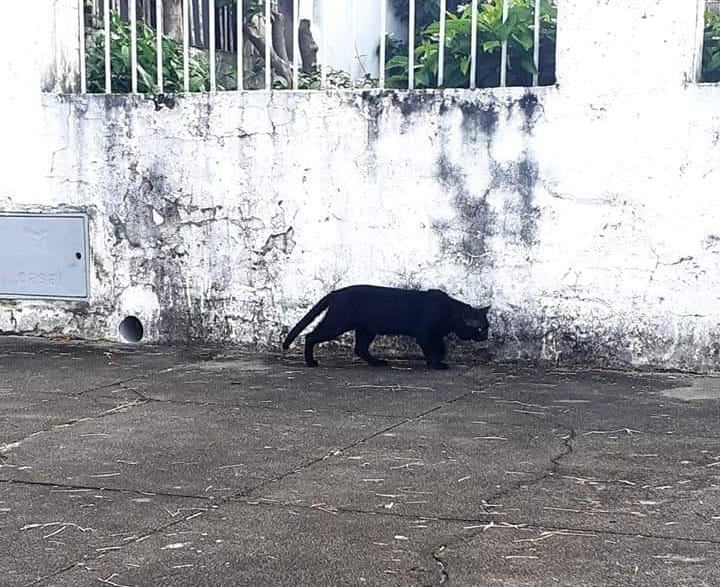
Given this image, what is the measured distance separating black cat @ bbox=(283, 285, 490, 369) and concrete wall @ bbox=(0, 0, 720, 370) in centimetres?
29

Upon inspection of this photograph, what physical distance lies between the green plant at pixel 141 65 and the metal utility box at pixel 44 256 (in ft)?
3.57

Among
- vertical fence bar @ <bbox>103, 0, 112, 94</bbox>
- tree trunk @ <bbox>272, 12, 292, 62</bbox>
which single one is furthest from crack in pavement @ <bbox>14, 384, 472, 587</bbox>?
tree trunk @ <bbox>272, 12, 292, 62</bbox>

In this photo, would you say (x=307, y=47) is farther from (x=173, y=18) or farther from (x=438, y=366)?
(x=438, y=366)

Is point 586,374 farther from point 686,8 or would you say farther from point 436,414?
point 686,8

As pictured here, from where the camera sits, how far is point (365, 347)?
7938 mm

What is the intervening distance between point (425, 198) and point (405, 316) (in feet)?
2.77

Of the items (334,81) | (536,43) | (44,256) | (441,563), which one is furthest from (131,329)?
(441,563)

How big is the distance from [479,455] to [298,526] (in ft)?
4.39

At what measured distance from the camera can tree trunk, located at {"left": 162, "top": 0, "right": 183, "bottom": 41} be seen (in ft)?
31.4

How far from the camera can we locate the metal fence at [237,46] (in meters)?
7.88

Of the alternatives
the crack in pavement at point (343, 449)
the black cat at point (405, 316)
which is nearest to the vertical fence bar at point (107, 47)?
the black cat at point (405, 316)

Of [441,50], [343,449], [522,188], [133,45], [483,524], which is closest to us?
[483,524]

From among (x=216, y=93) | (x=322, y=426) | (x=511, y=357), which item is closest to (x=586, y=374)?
(x=511, y=357)

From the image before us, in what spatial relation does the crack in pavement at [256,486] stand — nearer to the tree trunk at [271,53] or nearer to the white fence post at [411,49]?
the white fence post at [411,49]
